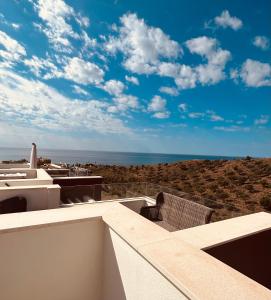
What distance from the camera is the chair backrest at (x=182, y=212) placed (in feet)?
13.6

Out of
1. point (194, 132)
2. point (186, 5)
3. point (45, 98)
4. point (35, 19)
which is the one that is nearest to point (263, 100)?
point (194, 132)

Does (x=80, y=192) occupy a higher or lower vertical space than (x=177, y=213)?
higher

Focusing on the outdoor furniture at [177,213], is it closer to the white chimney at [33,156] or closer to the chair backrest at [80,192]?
the chair backrest at [80,192]

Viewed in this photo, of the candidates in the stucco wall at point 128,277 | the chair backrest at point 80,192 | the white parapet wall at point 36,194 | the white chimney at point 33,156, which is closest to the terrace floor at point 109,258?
the stucco wall at point 128,277

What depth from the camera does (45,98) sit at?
60.5 ft

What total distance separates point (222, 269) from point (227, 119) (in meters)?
47.9

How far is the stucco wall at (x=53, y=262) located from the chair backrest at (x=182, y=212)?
8.08ft

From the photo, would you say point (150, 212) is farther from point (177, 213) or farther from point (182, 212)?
point (182, 212)

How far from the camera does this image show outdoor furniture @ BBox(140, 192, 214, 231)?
4179 millimetres

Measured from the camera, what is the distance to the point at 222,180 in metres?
20.7

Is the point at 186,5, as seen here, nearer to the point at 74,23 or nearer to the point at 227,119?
the point at 74,23

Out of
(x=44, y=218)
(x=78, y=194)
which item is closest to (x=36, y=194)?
(x=78, y=194)

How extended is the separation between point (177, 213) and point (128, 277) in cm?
324

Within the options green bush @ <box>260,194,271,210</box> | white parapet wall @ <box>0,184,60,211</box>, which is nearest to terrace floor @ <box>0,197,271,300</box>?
white parapet wall @ <box>0,184,60,211</box>
